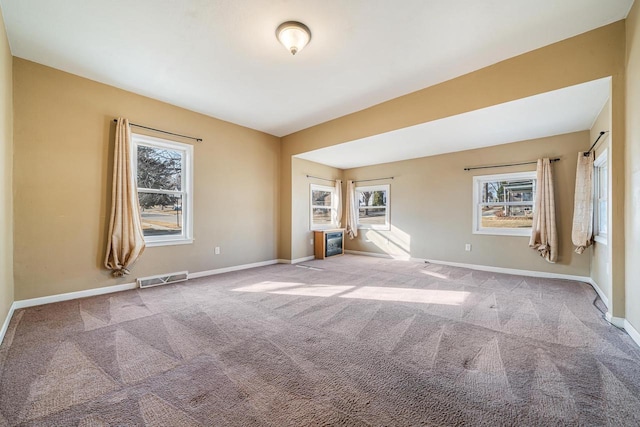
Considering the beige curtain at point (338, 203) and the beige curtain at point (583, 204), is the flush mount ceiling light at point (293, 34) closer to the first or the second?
the beige curtain at point (583, 204)

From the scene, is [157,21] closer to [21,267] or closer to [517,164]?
[21,267]

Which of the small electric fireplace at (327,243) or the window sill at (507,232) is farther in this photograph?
the small electric fireplace at (327,243)

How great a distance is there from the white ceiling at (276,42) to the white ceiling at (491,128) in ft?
1.92

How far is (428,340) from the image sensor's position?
2.21 m

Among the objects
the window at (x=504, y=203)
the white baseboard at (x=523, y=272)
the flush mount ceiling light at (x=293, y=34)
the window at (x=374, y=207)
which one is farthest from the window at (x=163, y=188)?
the window at (x=504, y=203)

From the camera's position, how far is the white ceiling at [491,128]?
2939 millimetres

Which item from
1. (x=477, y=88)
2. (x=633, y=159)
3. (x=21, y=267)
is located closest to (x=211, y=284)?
(x=21, y=267)

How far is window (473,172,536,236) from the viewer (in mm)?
4742

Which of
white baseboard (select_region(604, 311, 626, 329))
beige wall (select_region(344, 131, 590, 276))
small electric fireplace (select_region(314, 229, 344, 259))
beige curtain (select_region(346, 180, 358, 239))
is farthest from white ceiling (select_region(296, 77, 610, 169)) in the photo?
white baseboard (select_region(604, 311, 626, 329))

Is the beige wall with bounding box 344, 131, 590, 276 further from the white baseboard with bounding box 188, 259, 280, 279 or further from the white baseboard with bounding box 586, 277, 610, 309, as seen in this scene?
the white baseboard with bounding box 188, 259, 280, 279

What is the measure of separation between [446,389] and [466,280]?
3.10m

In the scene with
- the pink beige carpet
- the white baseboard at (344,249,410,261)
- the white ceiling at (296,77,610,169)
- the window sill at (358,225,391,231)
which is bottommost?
the pink beige carpet

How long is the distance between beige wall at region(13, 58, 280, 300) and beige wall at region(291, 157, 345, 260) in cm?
179

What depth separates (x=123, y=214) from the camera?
11.5 ft
